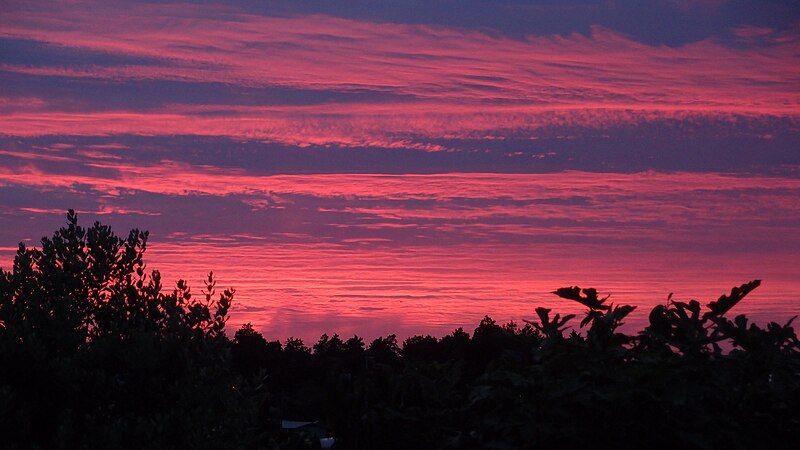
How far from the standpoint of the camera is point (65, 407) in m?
8.90

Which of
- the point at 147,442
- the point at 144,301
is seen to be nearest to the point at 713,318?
the point at 147,442

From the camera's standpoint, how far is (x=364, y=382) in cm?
841

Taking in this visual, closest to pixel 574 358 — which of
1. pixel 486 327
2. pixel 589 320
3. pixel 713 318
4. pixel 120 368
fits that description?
pixel 589 320

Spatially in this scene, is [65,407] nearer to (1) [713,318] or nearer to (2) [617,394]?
(2) [617,394]

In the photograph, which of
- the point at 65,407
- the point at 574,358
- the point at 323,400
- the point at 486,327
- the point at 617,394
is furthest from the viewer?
the point at 486,327

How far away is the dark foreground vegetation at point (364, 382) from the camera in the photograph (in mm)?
6551

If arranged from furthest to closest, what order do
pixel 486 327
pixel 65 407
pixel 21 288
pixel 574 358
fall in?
pixel 486 327, pixel 21 288, pixel 65 407, pixel 574 358

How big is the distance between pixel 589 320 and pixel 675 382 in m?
1.01

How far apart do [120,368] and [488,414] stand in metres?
3.97

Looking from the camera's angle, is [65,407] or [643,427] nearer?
[643,427]

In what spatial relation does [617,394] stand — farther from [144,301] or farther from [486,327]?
[486,327]

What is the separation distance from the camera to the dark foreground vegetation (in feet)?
21.5

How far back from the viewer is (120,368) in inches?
360

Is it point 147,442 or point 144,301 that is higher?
point 144,301
